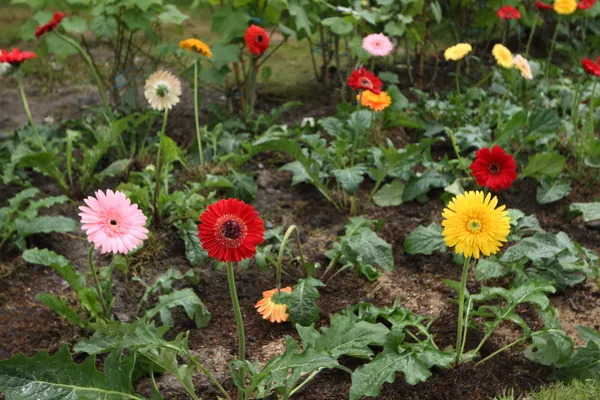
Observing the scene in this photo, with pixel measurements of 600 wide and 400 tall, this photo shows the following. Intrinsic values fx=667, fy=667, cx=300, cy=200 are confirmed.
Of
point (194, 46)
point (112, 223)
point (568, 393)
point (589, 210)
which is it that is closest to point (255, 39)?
point (194, 46)

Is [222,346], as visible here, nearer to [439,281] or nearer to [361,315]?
[361,315]

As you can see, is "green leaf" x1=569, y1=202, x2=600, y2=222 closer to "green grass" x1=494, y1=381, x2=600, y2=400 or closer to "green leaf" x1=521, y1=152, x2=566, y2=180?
"green leaf" x1=521, y1=152, x2=566, y2=180

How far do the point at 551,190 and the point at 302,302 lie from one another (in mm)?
1561

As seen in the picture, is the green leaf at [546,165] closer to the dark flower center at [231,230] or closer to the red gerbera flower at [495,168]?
the red gerbera flower at [495,168]

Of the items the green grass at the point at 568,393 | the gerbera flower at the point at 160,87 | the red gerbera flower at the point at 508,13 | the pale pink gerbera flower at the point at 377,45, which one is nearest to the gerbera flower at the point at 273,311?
the green grass at the point at 568,393

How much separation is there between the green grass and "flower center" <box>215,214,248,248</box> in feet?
3.26

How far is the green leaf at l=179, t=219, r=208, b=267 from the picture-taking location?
2.77 m

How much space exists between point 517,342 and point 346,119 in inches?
71.6

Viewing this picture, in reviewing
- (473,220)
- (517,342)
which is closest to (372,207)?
(517,342)

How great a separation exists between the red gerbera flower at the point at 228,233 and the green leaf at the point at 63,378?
43 cm

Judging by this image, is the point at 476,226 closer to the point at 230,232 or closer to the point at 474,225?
the point at 474,225

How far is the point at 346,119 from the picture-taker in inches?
148

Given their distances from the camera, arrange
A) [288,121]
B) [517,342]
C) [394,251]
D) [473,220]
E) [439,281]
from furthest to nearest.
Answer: [288,121], [394,251], [439,281], [517,342], [473,220]

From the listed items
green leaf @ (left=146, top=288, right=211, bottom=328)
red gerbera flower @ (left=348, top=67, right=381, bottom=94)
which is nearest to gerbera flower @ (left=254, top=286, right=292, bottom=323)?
green leaf @ (left=146, top=288, right=211, bottom=328)
